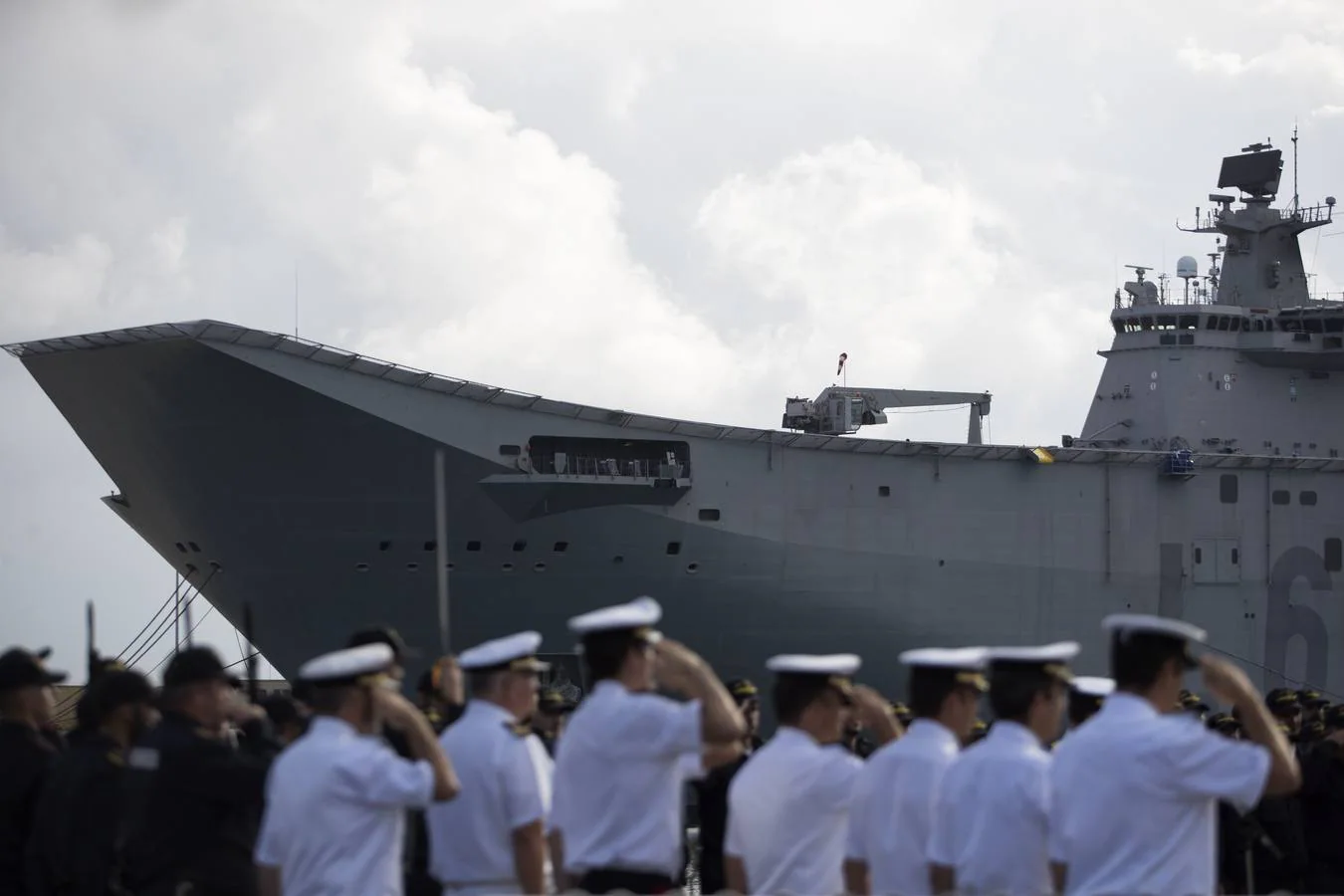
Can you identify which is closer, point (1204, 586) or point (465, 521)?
point (465, 521)

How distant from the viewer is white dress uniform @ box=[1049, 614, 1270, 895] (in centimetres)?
520

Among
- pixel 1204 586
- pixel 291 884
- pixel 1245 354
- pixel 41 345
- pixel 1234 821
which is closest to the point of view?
pixel 291 884

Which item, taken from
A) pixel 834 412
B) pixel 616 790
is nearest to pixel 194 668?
pixel 616 790

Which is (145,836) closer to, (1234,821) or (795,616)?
(1234,821)

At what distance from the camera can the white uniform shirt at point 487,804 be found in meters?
6.19

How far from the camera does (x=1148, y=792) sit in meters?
5.29

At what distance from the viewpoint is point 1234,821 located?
32.1 ft

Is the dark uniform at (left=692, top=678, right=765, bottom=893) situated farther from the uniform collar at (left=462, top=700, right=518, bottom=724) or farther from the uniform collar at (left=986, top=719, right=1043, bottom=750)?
the uniform collar at (left=986, top=719, right=1043, bottom=750)

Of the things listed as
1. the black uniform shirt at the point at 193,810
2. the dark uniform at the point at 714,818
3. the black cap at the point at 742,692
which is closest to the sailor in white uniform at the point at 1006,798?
the black uniform shirt at the point at 193,810

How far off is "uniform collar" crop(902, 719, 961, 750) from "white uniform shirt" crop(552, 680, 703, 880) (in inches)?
34.7

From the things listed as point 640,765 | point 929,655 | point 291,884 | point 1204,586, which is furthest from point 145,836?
point 1204,586

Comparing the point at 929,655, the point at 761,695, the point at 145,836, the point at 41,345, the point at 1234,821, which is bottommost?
the point at 761,695

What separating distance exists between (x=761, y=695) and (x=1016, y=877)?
24.2 metres

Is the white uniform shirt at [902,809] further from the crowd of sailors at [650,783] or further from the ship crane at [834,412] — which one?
the ship crane at [834,412]
